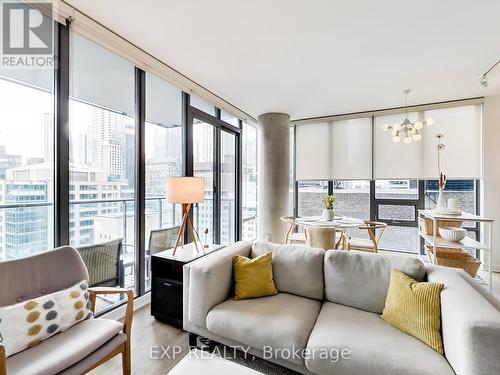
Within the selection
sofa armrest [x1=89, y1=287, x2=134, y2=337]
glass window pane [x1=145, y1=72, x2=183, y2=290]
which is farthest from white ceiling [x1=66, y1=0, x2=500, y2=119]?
sofa armrest [x1=89, y1=287, x2=134, y2=337]

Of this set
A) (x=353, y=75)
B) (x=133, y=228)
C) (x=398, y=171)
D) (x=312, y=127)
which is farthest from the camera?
(x=312, y=127)

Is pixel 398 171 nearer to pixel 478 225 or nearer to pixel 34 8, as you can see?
pixel 478 225

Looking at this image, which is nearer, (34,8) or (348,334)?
(348,334)

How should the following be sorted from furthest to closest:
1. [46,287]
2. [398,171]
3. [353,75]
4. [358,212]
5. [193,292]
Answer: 1. [358,212]
2. [398,171]
3. [353,75]
4. [193,292]
5. [46,287]

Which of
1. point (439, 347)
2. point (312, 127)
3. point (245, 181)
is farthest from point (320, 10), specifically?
point (245, 181)

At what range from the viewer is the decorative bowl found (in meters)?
2.97

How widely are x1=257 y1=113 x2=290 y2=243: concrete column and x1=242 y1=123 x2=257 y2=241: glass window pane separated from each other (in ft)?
2.00

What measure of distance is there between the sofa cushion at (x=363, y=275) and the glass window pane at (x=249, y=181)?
3180mm

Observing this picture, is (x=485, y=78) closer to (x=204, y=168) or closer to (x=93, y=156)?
(x=204, y=168)

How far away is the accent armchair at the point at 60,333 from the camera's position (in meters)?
1.16

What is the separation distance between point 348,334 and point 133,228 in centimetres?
228

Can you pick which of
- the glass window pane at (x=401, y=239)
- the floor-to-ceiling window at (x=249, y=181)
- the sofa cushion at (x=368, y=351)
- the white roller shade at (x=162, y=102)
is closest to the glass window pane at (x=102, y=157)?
the white roller shade at (x=162, y=102)

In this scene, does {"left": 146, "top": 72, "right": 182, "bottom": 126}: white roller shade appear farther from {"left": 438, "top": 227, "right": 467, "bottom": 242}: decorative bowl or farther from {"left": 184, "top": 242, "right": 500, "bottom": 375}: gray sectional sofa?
{"left": 438, "top": 227, "right": 467, "bottom": 242}: decorative bowl

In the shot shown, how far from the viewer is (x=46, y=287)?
1.52 metres
